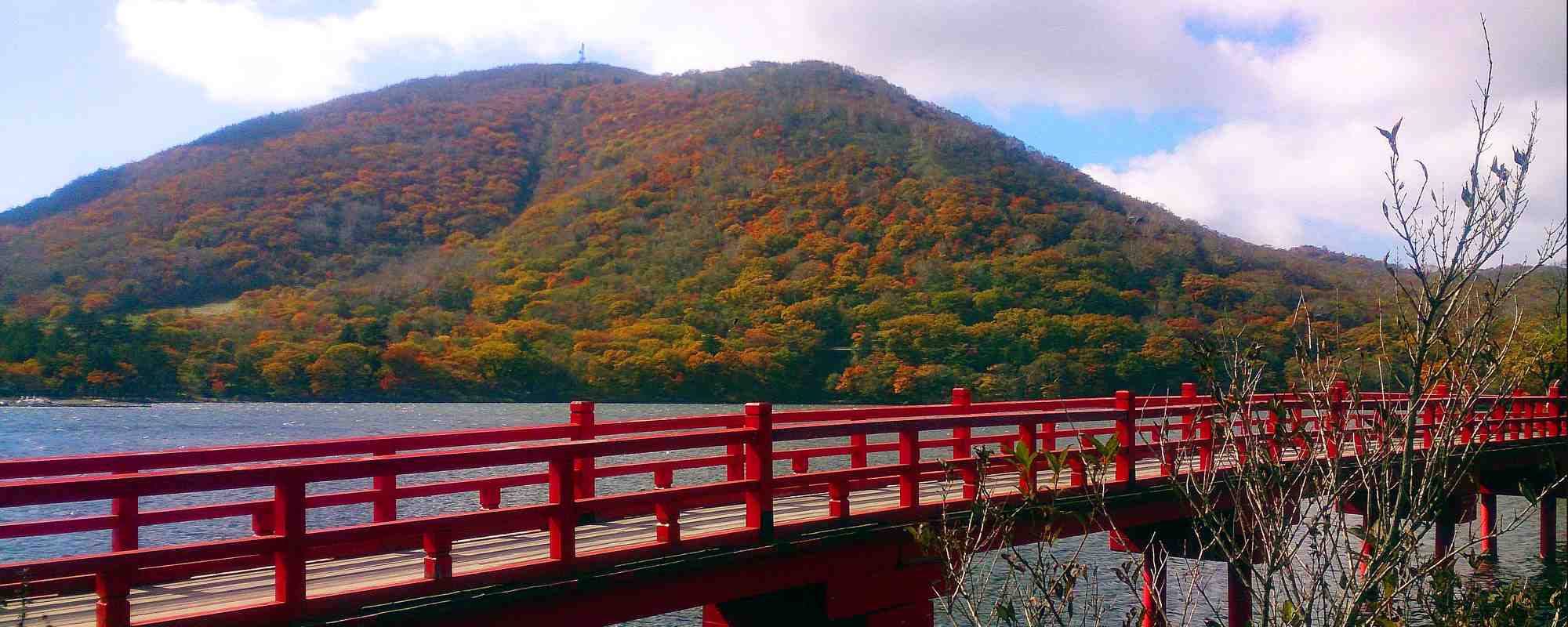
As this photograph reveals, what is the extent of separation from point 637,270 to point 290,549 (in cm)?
7421

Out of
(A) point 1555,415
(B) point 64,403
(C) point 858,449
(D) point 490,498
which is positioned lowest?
(B) point 64,403

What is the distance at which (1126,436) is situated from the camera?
1110 centimetres

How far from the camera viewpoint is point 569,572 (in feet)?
22.4

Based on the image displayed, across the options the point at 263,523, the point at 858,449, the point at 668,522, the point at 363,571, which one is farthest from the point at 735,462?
the point at 263,523

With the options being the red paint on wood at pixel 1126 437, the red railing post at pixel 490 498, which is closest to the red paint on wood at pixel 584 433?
the red railing post at pixel 490 498

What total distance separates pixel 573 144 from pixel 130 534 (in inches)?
3949

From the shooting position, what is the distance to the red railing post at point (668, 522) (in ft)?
24.3

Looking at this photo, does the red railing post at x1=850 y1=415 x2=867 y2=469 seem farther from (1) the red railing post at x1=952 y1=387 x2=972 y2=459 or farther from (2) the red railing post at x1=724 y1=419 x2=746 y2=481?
(2) the red railing post at x1=724 y1=419 x2=746 y2=481

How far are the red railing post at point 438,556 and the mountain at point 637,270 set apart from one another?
151 ft

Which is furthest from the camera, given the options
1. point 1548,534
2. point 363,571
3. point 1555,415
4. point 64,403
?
point 64,403

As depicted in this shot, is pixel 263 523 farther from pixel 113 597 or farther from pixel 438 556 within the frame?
pixel 113 597

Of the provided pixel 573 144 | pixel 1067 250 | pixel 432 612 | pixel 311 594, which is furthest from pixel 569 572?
pixel 573 144

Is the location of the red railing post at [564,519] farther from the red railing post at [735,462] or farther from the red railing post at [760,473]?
the red railing post at [735,462]

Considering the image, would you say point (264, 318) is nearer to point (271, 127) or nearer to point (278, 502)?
point (271, 127)
